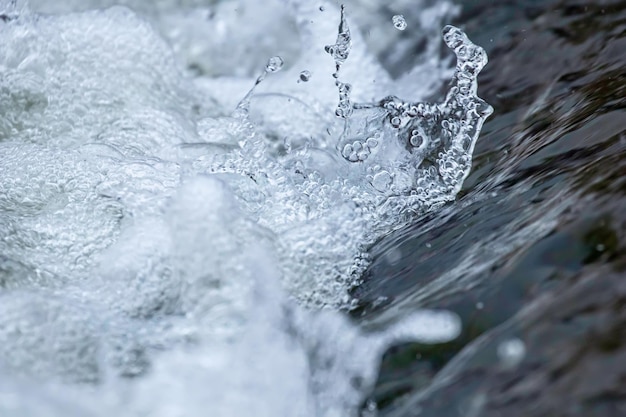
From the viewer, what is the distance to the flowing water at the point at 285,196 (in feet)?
4.99

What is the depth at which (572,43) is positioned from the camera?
2.68 meters

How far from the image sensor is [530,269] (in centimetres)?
151

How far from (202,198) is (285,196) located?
417 mm

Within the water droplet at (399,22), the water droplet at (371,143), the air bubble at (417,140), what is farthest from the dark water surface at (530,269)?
the water droplet at (399,22)

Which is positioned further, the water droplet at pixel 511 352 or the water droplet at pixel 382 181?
the water droplet at pixel 382 181

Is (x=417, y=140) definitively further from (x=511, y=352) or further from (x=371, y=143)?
(x=511, y=352)

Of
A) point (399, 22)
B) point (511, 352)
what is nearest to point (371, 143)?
point (399, 22)

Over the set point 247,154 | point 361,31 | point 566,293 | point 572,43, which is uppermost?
point 361,31

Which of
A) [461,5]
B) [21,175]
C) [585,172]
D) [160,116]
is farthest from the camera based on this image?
[461,5]

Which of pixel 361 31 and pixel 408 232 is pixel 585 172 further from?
pixel 361 31

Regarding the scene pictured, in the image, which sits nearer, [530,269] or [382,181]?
[530,269]

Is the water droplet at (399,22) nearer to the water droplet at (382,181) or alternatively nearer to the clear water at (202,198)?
the clear water at (202,198)

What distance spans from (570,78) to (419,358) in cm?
133

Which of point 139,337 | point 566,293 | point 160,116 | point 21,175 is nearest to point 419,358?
point 566,293
